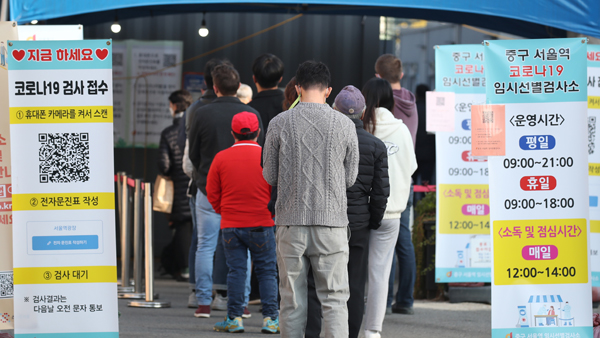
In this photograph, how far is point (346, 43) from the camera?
10.7 meters

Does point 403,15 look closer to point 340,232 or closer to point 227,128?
point 227,128

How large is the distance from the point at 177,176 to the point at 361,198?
4.25 metres

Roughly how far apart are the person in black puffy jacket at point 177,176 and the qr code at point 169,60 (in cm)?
174

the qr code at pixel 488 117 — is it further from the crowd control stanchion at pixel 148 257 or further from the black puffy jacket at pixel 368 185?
the crowd control stanchion at pixel 148 257

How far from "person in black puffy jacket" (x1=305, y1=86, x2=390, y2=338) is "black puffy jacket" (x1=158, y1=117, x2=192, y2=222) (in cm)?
395

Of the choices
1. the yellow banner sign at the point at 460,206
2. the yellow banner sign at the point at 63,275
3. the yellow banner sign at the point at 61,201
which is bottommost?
the yellow banner sign at the point at 63,275

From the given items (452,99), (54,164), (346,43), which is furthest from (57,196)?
(346,43)

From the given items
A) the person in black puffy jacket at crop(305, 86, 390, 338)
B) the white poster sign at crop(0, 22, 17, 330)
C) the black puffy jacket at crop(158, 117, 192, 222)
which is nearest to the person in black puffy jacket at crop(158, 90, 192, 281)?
the black puffy jacket at crop(158, 117, 192, 222)

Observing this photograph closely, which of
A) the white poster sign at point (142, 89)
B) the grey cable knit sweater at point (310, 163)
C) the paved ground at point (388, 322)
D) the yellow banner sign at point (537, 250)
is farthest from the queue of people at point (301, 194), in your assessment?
the white poster sign at point (142, 89)

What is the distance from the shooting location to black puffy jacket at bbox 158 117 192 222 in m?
8.72

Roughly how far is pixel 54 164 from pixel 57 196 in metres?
0.19

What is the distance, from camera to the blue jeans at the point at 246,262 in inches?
231

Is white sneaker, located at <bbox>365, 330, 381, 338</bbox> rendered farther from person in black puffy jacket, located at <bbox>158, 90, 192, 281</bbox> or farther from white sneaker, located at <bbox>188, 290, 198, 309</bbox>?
person in black puffy jacket, located at <bbox>158, 90, 192, 281</bbox>

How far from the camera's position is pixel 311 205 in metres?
4.41
